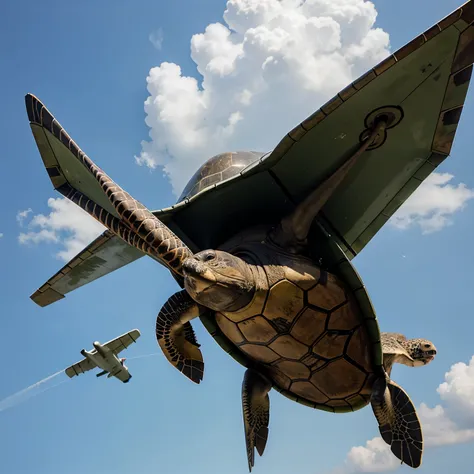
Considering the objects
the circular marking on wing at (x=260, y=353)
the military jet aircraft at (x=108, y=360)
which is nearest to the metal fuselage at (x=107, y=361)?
the military jet aircraft at (x=108, y=360)

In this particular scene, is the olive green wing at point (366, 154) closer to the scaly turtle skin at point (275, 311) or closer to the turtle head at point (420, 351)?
the scaly turtle skin at point (275, 311)

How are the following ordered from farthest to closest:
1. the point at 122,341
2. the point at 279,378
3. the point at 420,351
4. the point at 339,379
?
the point at 122,341 < the point at 420,351 < the point at 279,378 < the point at 339,379

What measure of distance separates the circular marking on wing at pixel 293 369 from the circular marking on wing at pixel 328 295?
1056 millimetres

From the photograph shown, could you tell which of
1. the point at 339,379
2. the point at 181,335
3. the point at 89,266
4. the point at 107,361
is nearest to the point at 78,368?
the point at 107,361

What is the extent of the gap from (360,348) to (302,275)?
4.89 ft

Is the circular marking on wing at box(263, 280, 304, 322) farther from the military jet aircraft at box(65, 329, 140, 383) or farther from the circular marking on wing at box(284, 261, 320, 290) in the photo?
the military jet aircraft at box(65, 329, 140, 383)

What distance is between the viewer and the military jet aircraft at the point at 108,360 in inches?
1457

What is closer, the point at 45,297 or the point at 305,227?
the point at 305,227

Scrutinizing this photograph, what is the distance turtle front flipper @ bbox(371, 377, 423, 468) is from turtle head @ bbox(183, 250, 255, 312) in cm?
262

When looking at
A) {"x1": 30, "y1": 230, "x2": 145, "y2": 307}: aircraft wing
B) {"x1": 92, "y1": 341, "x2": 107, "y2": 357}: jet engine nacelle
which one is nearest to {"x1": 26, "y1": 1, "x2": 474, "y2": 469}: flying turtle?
{"x1": 30, "y1": 230, "x2": 145, "y2": 307}: aircraft wing

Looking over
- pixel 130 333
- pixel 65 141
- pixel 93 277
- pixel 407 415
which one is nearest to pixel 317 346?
pixel 407 415

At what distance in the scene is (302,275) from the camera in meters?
6.01

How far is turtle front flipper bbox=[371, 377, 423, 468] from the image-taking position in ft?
21.6

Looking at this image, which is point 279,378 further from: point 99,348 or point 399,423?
point 99,348
